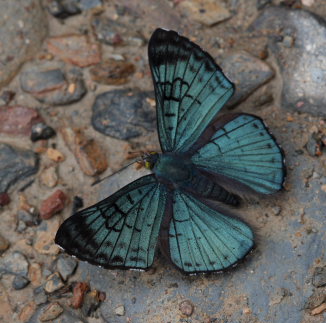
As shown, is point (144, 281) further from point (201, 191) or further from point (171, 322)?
point (201, 191)

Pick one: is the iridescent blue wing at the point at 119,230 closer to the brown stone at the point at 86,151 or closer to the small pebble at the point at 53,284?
the small pebble at the point at 53,284

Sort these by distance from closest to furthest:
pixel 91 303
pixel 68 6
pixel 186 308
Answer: pixel 186 308, pixel 91 303, pixel 68 6

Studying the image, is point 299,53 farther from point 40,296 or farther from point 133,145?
point 40,296

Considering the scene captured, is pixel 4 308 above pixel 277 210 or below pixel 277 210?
below

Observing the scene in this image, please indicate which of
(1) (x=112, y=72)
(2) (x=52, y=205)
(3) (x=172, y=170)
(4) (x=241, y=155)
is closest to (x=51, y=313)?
(2) (x=52, y=205)

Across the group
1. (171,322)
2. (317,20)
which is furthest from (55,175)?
(317,20)

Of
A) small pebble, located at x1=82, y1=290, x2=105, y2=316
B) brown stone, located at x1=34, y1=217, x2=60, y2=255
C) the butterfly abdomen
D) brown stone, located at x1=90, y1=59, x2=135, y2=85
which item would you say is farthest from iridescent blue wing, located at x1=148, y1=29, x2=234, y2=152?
small pebble, located at x1=82, y1=290, x2=105, y2=316

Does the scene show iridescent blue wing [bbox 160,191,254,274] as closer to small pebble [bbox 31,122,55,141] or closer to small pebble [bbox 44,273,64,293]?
small pebble [bbox 44,273,64,293]
